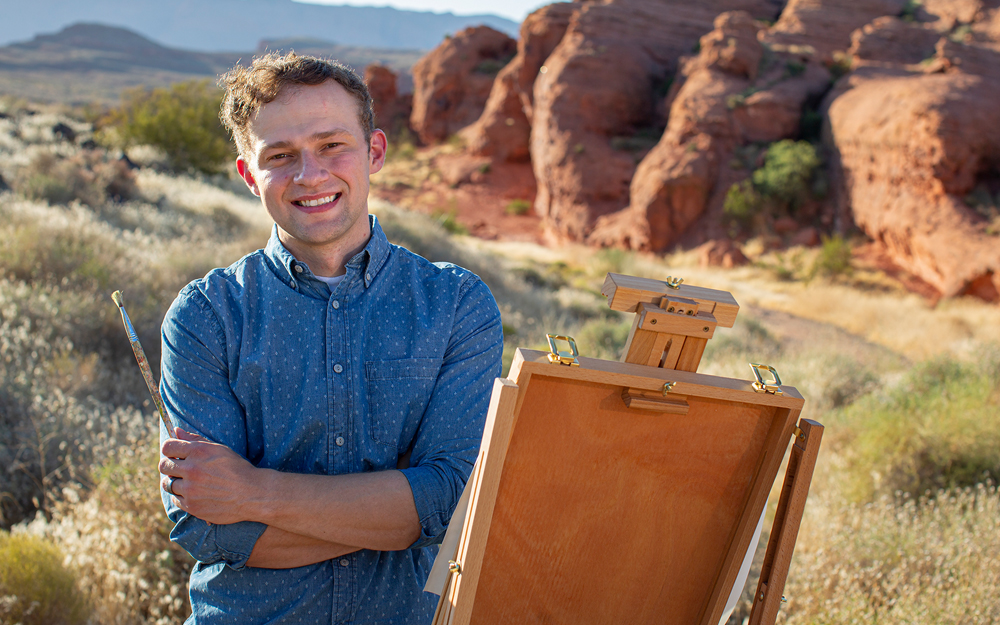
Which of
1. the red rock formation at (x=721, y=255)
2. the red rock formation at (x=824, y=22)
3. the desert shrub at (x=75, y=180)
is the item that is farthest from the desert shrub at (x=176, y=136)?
the red rock formation at (x=824, y=22)

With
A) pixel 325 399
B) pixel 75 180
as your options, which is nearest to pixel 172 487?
pixel 325 399

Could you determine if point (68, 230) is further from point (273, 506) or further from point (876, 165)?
point (876, 165)

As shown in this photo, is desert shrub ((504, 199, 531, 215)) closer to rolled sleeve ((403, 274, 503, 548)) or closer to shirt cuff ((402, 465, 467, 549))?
rolled sleeve ((403, 274, 503, 548))

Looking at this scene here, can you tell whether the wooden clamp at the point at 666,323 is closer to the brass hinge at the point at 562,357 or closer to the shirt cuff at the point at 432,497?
the brass hinge at the point at 562,357

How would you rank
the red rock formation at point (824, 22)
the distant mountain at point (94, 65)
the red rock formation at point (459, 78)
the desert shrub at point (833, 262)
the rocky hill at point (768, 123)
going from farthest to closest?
the distant mountain at point (94, 65)
the red rock formation at point (459, 78)
the red rock formation at point (824, 22)
the desert shrub at point (833, 262)
the rocky hill at point (768, 123)

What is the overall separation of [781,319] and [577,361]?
12777 mm

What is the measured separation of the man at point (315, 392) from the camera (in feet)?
4.75

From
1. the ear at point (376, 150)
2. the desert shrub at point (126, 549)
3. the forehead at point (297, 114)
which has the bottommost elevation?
the desert shrub at point (126, 549)

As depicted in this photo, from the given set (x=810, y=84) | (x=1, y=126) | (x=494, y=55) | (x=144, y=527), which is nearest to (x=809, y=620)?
(x=144, y=527)

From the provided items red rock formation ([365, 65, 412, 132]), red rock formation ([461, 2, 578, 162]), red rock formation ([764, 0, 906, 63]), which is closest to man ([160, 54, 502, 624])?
red rock formation ([764, 0, 906, 63])

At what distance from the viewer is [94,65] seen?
71.4m

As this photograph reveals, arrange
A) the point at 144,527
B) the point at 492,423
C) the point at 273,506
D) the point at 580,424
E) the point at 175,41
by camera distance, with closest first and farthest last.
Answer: the point at 492,423, the point at 580,424, the point at 273,506, the point at 144,527, the point at 175,41

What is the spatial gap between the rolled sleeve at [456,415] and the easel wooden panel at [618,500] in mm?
226

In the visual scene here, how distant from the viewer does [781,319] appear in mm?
12742
